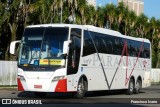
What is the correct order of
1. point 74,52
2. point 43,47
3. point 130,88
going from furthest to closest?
point 130,88 < point 74,52 < point 43,47

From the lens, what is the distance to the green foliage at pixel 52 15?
41469 millimetres

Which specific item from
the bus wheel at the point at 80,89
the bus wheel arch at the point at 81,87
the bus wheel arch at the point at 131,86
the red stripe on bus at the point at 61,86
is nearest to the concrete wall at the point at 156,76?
the bus wheel arch at the point at 131,86

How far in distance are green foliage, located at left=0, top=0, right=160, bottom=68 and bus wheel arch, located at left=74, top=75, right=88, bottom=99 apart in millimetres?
20068

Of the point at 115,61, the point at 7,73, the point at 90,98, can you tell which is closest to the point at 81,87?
the point at 90,98

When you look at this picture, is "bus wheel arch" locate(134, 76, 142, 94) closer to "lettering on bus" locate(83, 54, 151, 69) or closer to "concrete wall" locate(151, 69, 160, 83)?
"lettering on bus" locate(83, 54, 151, 69)

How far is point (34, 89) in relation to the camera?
20.1 meters

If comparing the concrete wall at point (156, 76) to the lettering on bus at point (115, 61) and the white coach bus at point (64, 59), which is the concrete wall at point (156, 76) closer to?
the lettering on bus at point (115, 61)

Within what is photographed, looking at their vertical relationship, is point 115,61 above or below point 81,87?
above

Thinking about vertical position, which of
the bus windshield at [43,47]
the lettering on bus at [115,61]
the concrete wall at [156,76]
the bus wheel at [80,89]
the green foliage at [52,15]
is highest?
the green foliage at [52,15]

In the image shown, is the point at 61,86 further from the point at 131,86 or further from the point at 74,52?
the point at 131,86

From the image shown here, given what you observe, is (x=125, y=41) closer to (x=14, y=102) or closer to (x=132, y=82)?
(x=132, y=82)

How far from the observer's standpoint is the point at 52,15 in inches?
1757

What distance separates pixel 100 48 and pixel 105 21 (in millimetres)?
34275

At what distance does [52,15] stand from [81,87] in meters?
23.9
